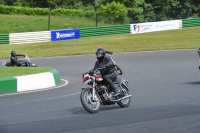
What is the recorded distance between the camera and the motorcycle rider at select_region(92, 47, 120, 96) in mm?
11586

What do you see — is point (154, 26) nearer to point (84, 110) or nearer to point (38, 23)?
point (38, 23)

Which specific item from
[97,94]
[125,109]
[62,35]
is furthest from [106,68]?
[62,35]

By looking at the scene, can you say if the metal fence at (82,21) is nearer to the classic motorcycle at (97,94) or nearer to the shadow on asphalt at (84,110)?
the shadow on asphalt at (84,110)

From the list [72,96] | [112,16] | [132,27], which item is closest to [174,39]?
[132,27]

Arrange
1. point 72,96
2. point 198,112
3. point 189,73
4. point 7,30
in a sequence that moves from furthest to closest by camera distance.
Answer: point 7,30, point 189,73, point 72,96, point 198,112

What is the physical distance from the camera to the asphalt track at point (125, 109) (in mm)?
9258

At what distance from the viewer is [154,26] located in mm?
44344

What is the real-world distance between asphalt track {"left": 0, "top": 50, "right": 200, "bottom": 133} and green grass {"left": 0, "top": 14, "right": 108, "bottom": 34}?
1056 inches

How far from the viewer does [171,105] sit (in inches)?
470

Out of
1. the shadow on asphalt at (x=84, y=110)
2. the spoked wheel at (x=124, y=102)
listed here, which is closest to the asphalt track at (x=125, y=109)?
the shadow on asphalt at (x=84, y=110)

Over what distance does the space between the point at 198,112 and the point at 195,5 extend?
54546 mm

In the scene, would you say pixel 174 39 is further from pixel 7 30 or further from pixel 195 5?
pixel 195 5

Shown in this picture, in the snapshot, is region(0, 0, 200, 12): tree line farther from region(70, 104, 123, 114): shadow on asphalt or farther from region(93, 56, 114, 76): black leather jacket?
region(93, 56, 114, 76): black leather jacket

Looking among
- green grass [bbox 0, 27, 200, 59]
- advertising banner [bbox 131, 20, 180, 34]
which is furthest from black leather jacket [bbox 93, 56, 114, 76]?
advertising banner [bbox 131, 20, 180, 34]
